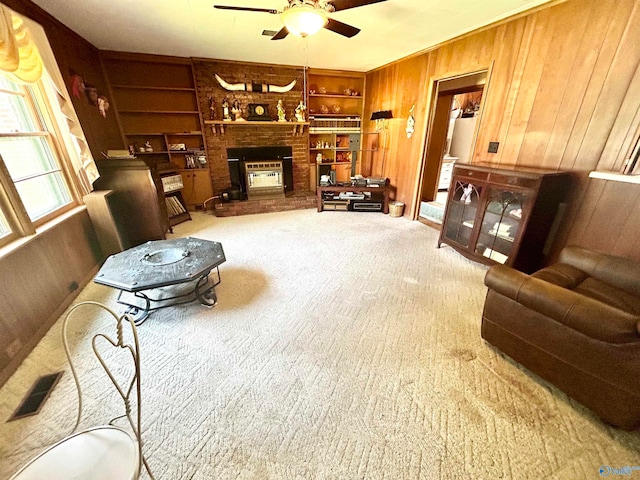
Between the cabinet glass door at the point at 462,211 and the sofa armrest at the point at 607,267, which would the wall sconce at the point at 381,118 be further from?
the sofa armrest at the point at 607,267

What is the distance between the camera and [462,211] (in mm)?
2869

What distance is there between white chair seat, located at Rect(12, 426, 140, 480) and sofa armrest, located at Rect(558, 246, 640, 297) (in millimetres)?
2637

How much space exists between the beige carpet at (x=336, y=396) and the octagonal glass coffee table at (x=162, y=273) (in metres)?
0.15

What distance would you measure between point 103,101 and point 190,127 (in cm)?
123

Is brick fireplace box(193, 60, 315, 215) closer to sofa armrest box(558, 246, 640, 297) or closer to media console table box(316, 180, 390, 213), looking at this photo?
media console table box(316, 180, 390, 213)

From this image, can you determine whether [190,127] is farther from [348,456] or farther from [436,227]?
[348,456]

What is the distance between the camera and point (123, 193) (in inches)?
118

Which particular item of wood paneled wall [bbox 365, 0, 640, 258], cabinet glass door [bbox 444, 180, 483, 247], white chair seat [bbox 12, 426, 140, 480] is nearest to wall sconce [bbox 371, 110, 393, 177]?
wood paneled wall [bbox 365, 0, 640, 258]

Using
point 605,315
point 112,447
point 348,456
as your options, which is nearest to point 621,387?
point 605,315

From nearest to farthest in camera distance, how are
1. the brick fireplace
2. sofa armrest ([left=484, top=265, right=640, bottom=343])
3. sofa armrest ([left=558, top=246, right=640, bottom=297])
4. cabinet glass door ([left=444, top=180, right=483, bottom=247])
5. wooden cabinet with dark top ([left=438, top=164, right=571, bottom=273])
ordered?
sofa armrest ([left=484, top=265, right=640, bottom=343]), sofa armrest ([left=558, top=246, right=640, bottom=297]), wooden cabinet with dark top ([left=438, top=164, right=571, bottom=273]), cabinet glass door ([left=444, top=180, right=483, bottom=247]), the brick fireplace

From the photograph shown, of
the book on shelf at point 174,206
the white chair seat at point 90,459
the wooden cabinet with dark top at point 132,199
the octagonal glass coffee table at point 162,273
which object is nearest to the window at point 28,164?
the wooden cabinet with dark top at point 132,199

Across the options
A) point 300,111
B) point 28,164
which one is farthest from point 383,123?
point 28,164

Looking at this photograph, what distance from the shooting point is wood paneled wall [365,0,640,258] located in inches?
73.8

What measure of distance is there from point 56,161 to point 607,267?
15.3 feet
